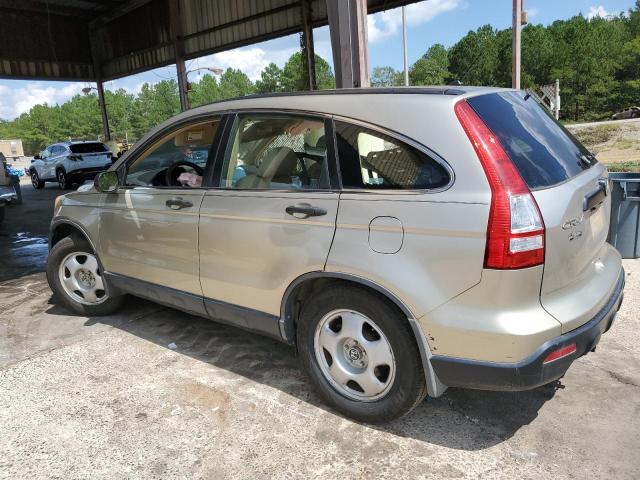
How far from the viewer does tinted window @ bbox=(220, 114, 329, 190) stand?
110 inches

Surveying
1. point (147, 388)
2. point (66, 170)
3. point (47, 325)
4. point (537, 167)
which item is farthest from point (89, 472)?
point (66, 170)

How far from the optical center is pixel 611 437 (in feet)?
8.45

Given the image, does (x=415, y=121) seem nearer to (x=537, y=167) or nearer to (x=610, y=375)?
(x=537, y=167)

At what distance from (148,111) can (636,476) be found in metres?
113

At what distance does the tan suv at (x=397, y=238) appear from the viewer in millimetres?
2186

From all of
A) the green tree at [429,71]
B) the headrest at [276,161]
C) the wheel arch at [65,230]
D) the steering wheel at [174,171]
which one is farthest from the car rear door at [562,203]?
the green tree at [429,71]

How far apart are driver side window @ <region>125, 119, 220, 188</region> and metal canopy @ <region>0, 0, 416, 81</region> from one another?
11.3m

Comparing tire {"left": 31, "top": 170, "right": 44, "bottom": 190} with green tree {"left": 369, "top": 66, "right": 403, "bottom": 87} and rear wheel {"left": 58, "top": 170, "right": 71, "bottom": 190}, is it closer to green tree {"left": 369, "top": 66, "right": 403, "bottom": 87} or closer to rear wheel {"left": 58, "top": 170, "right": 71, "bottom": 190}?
rear wheel {"left": 58, "top": 170, "right": 71, "bottom": 190}

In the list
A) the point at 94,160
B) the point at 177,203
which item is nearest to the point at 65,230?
the point at 177,203

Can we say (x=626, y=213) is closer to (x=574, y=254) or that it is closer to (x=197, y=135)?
(x=574, y=254)

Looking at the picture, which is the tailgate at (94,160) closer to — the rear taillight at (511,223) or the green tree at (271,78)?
the rear taillight at (511,223)

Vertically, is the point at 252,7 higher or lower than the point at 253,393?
higher

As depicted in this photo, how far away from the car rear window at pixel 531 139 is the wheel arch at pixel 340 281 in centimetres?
81

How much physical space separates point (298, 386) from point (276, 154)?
1.47 m
